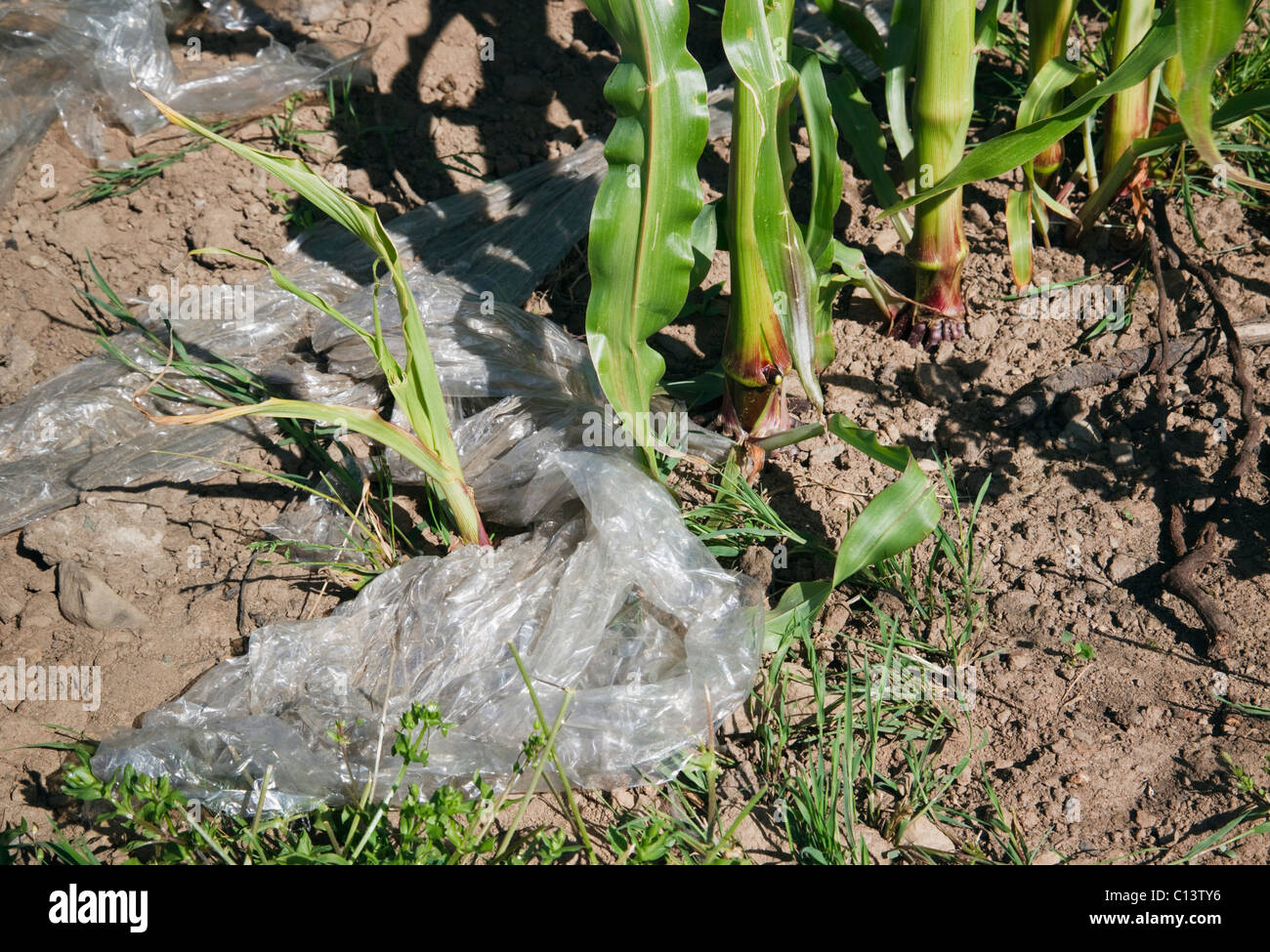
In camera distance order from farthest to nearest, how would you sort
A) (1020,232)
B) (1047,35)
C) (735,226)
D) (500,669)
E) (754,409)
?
(1047,35), (1020,232), (754,409), (735,226), (500,669)

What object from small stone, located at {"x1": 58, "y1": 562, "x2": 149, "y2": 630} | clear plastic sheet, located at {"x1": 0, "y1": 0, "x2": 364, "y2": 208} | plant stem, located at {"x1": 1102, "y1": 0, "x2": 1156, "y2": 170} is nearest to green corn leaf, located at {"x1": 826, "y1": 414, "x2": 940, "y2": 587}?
plant stem, located at {"x1": 1102, "y1": 0, "x2": 1156, "y2": 170}

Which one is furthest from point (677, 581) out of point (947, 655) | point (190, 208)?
point (190, 208)

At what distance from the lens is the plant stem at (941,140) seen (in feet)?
6.40

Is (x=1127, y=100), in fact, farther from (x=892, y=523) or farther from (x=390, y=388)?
(x=390, y=388)

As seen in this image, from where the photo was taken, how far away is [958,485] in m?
2.12

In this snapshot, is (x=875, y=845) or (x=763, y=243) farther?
(x=763, y=243)

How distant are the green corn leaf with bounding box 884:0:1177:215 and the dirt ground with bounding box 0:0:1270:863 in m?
0.46

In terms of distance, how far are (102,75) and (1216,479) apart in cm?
297

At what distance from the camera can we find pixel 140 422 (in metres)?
2.27

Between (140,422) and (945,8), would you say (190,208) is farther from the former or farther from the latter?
(945,8)

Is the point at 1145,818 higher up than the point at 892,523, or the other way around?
the point at 892,523

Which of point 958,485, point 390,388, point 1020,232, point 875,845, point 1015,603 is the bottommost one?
point 875,845

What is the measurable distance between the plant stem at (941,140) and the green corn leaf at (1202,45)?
77cm

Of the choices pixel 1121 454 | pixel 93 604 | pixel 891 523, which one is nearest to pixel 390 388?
pixel 93 604
